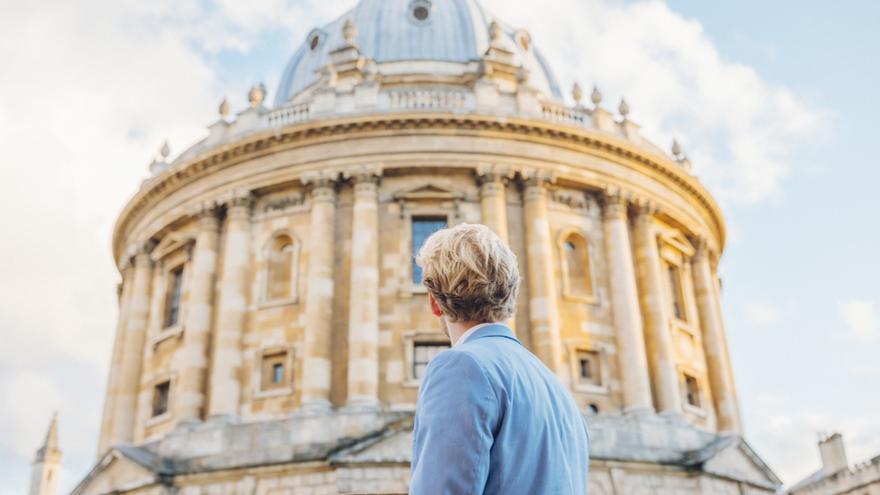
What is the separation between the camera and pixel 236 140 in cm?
2858

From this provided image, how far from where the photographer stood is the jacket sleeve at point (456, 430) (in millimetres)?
2580

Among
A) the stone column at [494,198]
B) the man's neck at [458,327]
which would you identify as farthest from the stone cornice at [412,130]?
the man's neck at [458,327]

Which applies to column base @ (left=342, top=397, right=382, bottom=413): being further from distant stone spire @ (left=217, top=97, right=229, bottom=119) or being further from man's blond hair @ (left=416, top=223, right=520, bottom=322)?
man's blond hair @ (left=416, top=223, right=520, bottom=322)

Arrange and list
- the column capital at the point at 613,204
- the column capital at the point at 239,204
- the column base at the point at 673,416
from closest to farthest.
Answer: the column base at the point at 673,416 → the column capital at the point at 239,204 → the column capital at the point at 613,204

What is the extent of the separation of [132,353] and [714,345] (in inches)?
829

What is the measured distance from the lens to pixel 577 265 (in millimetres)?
28672

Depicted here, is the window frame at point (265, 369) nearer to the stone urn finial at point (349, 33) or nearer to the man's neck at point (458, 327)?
the stone urn finial at point (349, 33)

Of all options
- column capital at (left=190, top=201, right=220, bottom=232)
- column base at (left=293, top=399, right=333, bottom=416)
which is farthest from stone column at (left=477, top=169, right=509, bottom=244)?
column capital at (left=190, top=201, right=220, bottom=232)

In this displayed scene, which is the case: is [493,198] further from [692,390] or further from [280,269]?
[692,390]

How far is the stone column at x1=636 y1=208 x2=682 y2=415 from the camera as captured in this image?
1064 inches

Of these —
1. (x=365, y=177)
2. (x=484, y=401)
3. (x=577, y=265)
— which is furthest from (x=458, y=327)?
(x=577, y=265)

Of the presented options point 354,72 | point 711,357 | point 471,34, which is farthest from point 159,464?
point 471,34

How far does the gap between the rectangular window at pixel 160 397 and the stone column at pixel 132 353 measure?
1116 mm

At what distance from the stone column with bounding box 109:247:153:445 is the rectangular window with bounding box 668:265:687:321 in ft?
63.0
